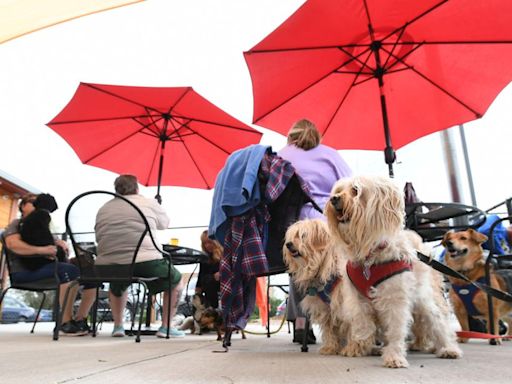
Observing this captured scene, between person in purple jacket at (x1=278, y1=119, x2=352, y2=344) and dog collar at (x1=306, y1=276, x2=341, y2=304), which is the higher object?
person in purple jacket at (x1=278, y1=119, x2=352, y2=344)

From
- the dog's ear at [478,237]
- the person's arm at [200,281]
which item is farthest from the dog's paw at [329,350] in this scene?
the person's arm at [200,281]

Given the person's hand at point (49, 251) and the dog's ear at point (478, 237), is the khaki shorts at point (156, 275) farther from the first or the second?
the dog's ear at point (478, 237)

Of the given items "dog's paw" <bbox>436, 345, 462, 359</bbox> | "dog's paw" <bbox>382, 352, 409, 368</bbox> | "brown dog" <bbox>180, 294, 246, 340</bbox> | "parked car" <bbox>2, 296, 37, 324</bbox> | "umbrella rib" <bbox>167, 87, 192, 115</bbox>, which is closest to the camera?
"dog's paw" <bbox>382, 352, 409, 368</bbox>

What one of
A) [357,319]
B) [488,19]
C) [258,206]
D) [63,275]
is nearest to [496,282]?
[357,319]

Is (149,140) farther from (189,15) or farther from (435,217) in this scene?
(435,217)

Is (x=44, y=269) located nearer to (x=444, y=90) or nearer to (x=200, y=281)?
(x=200, y=281)

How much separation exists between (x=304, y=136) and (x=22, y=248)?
271 cm

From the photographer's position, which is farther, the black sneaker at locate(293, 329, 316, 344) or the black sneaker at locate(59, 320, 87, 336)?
the black sneaker at locate(59, 320, 87, 336)

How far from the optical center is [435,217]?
290 centimetres

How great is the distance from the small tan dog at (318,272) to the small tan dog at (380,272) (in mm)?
216

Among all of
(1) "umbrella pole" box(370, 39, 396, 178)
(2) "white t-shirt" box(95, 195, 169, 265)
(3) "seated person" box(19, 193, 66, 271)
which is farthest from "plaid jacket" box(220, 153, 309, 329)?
(3) "seated person" box(19, 193, 66, 271)

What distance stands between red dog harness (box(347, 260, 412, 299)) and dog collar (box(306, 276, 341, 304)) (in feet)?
1.27

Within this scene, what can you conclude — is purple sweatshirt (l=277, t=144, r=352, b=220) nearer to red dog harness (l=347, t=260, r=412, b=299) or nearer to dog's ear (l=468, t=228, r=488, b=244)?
red dog harness (l=347, t=260, r=412, b=299)

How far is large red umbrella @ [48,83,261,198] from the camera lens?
5020 mm
